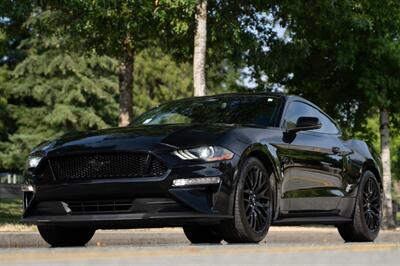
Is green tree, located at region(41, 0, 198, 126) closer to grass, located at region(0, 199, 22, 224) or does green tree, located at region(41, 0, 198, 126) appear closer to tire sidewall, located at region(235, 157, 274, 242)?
grass, located at region(0, 199, 22, 224)

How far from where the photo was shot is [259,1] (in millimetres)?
17922

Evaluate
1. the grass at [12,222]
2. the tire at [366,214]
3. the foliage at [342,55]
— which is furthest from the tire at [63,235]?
the foliage at [342,55]

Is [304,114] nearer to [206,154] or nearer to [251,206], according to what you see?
[251,206]

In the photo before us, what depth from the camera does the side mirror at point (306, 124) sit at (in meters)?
8.52

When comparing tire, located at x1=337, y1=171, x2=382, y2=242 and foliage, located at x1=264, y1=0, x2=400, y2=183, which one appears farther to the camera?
foliage, located at x1=264, y1=0, x2=400, y2=183

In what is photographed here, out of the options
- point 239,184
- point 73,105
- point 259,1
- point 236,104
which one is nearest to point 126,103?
point 259,1

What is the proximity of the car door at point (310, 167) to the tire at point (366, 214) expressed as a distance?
20.5 inches

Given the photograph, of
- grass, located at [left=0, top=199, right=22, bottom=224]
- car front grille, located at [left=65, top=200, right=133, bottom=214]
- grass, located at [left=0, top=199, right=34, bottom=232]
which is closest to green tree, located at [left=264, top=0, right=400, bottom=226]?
grass, located at [left=0, top=199, right=22, bottom=224]

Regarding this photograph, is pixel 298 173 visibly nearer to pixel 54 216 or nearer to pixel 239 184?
pixel 239 184

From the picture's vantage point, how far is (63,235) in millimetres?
8320

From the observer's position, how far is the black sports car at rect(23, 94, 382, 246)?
7.22 meters

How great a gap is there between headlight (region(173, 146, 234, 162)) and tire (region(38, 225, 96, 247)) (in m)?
1.65

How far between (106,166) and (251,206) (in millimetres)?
1320

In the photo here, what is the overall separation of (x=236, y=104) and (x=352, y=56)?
12.9 meters
